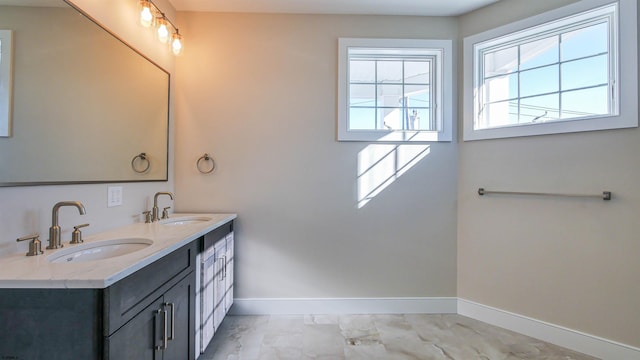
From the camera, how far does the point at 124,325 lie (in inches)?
38.1

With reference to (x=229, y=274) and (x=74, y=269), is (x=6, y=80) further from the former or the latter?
(x=229, y=274)

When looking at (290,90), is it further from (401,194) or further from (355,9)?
(401,194)

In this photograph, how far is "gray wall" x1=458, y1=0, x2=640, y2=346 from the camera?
1780 millimetres

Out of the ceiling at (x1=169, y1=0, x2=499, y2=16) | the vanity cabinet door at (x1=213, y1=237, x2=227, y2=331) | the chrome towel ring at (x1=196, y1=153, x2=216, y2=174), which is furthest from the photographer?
the chrome towel ring at (x1=196, y1=153, x2=216, y2=174)

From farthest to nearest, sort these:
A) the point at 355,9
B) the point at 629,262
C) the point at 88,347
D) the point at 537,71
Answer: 1. the point at 355,9
2. the point at 537,71
3. the point at 629,262
4. the point at 88,347

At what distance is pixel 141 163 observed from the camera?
75.5 inches

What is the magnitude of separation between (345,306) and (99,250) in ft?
5.99

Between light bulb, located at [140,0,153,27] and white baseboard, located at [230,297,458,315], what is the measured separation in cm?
219

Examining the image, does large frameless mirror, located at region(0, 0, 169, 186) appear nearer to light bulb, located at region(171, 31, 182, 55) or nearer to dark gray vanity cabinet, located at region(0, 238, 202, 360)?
light bulb, located at region(171, 31, 182, 55)

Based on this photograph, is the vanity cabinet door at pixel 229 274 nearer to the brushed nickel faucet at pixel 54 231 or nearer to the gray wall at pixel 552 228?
the brushed nickel faucet at pixel 54 231

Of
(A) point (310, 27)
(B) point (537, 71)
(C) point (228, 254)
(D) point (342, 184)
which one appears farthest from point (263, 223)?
(B) point (537, 71)

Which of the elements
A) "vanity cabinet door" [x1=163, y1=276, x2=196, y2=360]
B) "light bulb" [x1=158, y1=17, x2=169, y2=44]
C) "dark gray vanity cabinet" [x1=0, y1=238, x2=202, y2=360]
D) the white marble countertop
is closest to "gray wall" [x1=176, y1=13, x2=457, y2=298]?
"light bulb" [x1=158, y1=17, x2=169, y2=44]

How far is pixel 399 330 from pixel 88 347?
196cm

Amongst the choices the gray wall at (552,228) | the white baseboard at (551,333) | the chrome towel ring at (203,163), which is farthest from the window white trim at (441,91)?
the white baseboard at (551,333)
